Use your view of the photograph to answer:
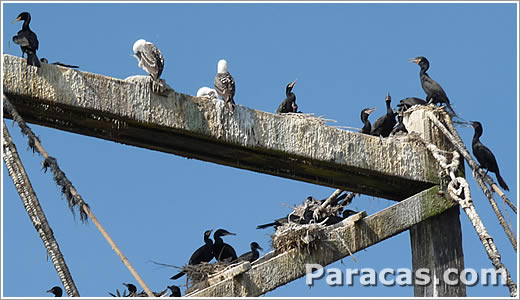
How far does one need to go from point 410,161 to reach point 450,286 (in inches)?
53.4

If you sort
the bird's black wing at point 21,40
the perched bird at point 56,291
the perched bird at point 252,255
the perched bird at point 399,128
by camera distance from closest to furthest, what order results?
1. the bird's black wing at point 21,40
2. the perched bird at point 399,128
3. the perched bird at point 252,255
4. the perched bird at point 56,291

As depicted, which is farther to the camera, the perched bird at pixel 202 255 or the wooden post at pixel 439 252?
the perched bird at pixel 202 255

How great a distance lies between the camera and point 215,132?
1279 cm

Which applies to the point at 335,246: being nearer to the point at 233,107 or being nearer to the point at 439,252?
the point at 439,252

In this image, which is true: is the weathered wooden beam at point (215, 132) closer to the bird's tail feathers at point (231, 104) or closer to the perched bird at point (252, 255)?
the bird's tail feathers at point (231, 104)

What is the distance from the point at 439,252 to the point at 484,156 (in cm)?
288

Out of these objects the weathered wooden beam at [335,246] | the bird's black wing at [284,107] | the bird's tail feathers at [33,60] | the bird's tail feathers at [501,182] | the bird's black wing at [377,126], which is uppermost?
the bird's black wing at [284,107]

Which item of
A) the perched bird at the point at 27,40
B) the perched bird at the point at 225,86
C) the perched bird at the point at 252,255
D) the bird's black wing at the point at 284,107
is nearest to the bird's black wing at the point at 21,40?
the perched bird at the point at 27,40

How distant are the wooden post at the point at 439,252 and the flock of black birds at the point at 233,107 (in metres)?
1.41

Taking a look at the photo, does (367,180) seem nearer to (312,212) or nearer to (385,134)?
(312,212)

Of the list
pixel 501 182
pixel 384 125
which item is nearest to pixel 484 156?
pixel 501 182

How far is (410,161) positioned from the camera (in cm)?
1389

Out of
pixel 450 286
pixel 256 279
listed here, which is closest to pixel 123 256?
pixel 256 279

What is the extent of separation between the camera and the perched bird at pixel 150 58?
13.4 meters
